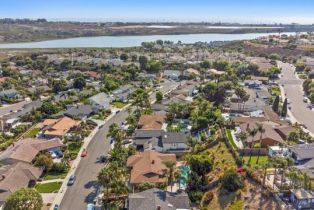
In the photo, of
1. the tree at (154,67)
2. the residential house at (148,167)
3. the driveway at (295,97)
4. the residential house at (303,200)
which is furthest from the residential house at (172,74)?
the residential house at (303,200)

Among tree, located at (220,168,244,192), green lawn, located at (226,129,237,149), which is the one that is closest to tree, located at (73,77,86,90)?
green lawn, located at (226,129,237,149)

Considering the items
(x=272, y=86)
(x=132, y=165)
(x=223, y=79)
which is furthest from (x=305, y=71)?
(x=132, y=165)

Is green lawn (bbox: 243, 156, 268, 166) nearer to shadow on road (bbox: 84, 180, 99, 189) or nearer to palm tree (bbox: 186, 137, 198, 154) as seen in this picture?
palm tree (bbox: 186, 137, 198, 154)

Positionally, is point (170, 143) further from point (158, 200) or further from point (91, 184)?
point (158, 200)

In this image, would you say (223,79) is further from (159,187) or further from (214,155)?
(159,187)

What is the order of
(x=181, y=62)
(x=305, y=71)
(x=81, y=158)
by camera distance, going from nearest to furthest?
(x=81, y=158), (x=305, y=71), (x=181, y=62)
